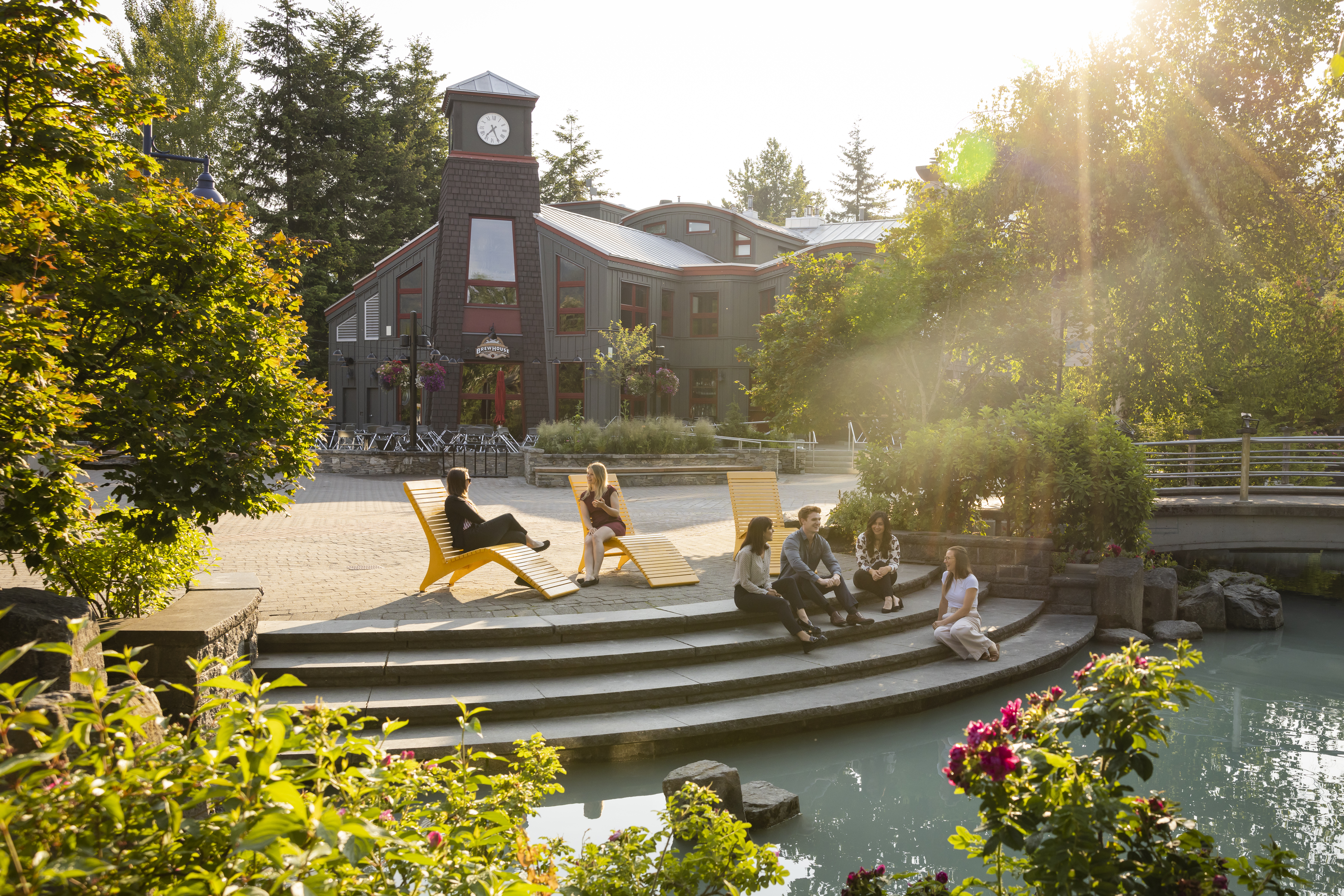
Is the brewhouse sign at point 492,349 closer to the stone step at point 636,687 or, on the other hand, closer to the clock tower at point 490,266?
the clock tower at point 490,266

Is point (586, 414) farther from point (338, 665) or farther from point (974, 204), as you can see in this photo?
point (338, 665)

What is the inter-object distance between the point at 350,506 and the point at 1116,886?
14603 mm

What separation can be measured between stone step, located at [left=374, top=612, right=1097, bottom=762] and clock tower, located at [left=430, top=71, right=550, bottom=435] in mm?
20900

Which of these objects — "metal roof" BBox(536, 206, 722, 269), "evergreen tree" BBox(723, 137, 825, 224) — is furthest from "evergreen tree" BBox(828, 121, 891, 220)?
"metal roof" BBox(536, 206, 722, 269)

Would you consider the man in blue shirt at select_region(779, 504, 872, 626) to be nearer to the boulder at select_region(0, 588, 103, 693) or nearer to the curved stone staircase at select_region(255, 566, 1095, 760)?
the curved stone staircase at select_region(255, 566, 1095, 760)

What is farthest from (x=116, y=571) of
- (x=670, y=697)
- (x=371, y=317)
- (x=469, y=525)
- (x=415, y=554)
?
(x=371, y=317)

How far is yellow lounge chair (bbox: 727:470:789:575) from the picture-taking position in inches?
372

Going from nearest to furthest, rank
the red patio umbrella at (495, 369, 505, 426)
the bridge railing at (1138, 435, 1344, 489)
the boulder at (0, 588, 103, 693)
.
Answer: the boulder at (0, 588, 103, 693) < the bridge railing at (1138, 435, 1344, 489) < the red patio umbrella at (495, 369, 505, 426)

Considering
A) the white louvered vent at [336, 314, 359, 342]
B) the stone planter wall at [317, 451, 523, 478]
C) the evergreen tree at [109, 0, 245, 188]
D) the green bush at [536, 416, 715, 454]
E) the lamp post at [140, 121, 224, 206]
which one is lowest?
the stone planter wall at [317, 451, 523, 478]

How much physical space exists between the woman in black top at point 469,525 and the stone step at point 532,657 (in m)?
1.64

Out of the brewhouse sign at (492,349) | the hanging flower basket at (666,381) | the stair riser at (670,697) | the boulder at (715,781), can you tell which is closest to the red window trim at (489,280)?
the brewhouse sign at (492,349)

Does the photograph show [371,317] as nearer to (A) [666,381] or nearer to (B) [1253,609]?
(A) [666,381]

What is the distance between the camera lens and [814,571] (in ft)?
25.3

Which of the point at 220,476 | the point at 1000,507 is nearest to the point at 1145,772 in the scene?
the point at 220,476
